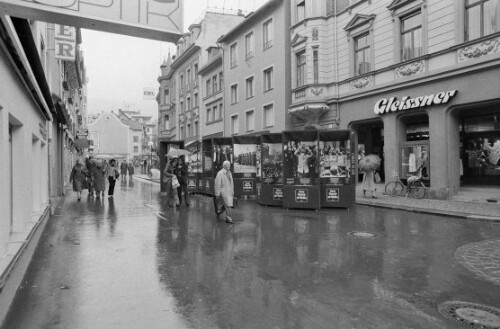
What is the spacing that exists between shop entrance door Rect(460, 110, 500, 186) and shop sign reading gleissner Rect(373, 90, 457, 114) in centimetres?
196

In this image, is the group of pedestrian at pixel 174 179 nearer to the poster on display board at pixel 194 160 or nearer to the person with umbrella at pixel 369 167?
the poster on display board at pixel 194 160

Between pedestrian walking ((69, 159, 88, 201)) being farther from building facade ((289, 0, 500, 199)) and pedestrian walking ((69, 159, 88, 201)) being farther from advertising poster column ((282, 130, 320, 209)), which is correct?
building facade ((289, 0, 500, 199))

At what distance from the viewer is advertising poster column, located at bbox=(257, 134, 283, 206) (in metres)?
14.9

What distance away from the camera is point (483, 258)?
6.93 meters

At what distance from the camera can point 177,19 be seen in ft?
13.7

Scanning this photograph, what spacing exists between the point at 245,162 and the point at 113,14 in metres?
14.2

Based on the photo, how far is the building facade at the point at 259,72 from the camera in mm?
26141

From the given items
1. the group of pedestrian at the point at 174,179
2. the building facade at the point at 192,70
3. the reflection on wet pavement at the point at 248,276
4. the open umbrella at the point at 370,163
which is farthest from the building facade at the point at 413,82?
the building facade at the point at 192,70

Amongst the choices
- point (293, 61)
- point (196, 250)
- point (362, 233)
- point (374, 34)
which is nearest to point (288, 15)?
point (293, 61)

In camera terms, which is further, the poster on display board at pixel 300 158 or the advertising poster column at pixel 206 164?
the advertising poster column at pixel 206 164

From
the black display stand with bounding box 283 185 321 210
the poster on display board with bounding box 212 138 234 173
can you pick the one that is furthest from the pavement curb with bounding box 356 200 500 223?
the poster on display board with bounding box 212 138 234 173

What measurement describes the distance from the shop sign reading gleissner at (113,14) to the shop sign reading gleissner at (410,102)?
561 inches

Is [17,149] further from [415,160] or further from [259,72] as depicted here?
[259,72]

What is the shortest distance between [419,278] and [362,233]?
361 cm
